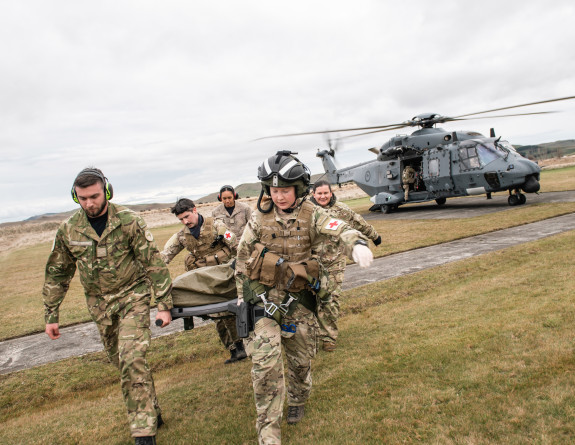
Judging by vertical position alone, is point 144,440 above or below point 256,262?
below

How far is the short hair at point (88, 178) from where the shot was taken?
3.68m

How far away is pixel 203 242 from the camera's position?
557 cm

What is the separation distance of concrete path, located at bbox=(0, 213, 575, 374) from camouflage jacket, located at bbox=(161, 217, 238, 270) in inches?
91.1

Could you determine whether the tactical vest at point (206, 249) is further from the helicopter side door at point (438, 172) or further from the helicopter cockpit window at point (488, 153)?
the helicopter side door at point (438, 172)

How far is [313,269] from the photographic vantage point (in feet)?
12.2

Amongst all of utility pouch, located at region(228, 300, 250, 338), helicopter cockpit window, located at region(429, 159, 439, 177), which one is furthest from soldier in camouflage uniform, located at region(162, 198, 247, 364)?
helicopter cockpit window, located at region(429, 159, 439, 177)

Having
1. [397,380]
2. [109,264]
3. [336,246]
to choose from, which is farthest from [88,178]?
[397,380]

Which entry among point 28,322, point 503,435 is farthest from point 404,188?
point 503,435

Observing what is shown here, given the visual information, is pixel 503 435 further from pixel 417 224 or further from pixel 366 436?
pixel 417 224

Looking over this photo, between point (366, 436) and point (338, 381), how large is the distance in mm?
1080

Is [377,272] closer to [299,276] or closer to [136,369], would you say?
[299,276]

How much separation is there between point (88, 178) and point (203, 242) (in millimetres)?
2098

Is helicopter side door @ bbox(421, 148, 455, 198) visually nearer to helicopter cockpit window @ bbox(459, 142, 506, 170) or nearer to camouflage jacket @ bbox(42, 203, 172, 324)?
helicopter cockpit window @ bbox(459, 142, 506, 170)

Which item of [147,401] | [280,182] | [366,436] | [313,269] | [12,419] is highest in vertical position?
[280,182]
